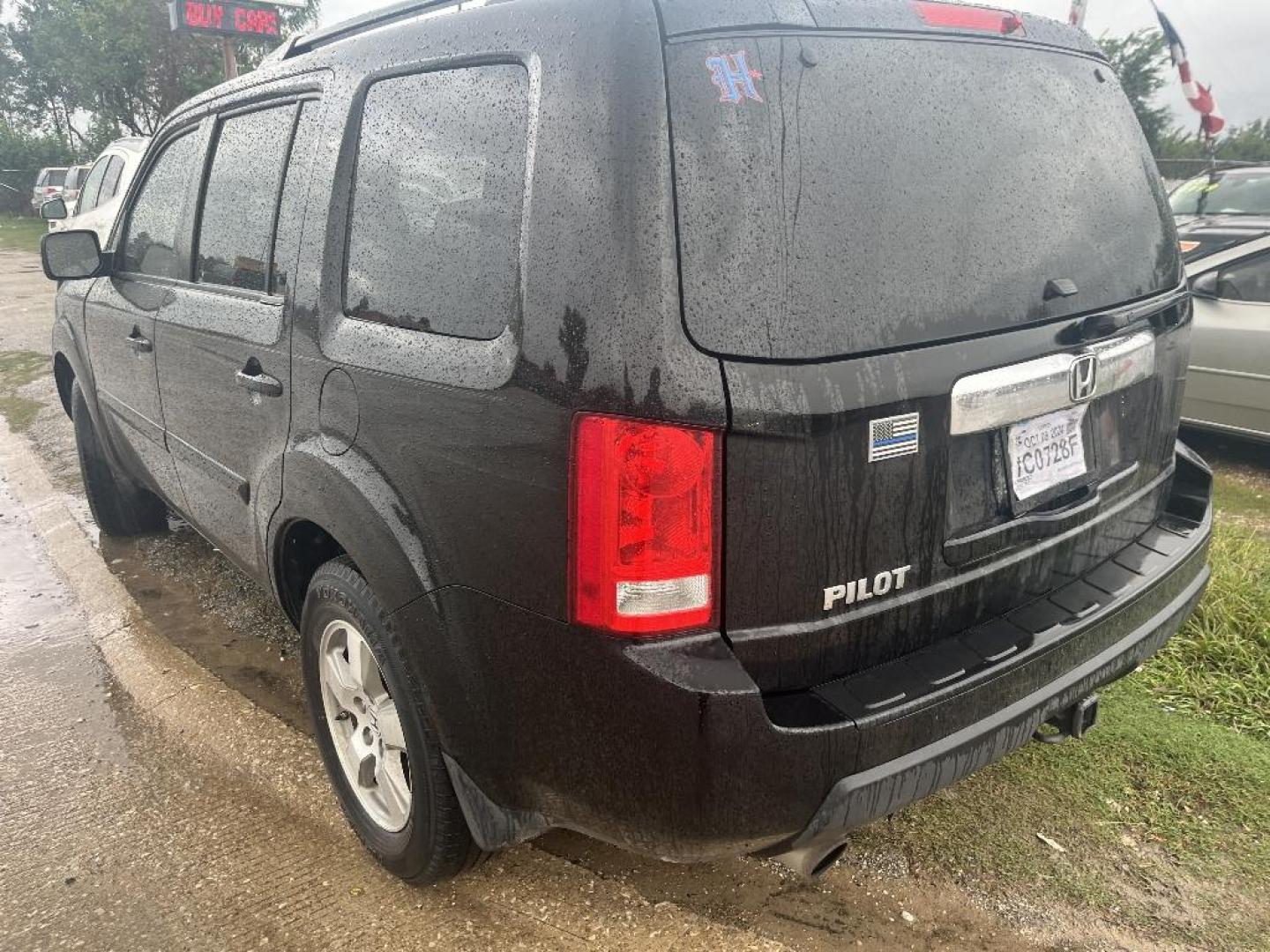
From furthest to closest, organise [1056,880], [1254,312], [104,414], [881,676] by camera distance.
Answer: [1254,312], [104,414], [1056,880], [881,676]

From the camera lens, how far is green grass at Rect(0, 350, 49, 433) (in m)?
7.23

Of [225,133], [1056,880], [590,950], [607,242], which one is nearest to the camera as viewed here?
[607,242]

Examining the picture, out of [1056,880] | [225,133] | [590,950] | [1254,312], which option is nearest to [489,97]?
[225,133]

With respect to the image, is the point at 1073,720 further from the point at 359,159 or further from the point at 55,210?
the point at 55,210

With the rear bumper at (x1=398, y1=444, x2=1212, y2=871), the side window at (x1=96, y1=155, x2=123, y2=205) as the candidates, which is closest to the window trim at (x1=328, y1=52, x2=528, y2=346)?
the rear bumper at (x1=398, y1=444, x2=1212, y2=871)

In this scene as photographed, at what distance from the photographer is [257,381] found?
2.51 m

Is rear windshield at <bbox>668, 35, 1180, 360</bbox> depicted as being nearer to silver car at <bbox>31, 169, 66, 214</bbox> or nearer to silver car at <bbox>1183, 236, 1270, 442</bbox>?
silver car at <bbox>1183, 236, 1270, 442</bbox>

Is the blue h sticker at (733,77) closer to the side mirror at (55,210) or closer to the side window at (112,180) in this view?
the side mirror at (55,210)

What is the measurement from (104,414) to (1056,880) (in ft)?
12.5

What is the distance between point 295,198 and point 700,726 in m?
1.64

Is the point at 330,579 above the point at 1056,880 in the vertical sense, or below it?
above

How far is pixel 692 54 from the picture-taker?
5.26 ft

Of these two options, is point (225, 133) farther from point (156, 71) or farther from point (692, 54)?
point (156, 71)

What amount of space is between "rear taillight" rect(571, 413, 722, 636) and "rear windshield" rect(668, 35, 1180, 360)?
0.19 meters
